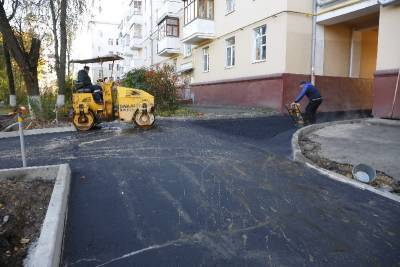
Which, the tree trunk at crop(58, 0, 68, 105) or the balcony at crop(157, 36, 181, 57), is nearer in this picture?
the tree trunk at crop(58, 0, 68, 105)

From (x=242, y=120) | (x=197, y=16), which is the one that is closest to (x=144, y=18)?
(x=197, y=16)

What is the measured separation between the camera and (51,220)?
352 cm

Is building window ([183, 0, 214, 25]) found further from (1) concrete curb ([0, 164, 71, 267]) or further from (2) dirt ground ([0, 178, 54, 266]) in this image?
(2) dirt ground ([0, 178, 54, 266])

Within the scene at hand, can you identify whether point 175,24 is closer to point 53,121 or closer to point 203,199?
point 53,121

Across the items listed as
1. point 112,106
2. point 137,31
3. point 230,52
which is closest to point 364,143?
point 112,106

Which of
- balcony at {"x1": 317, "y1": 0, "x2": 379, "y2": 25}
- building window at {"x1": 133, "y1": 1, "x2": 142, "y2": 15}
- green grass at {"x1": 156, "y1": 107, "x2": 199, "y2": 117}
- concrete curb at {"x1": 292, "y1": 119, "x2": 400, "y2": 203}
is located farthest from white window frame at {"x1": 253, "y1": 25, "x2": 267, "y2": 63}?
building window at {"x1": 133, "y1": 1, "x2": 142, "y2": 15}

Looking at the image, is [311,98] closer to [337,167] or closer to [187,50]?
[337,167]

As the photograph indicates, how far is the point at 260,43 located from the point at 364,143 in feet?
31.7

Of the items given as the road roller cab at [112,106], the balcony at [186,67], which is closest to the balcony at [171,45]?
the balcony at [186,67]

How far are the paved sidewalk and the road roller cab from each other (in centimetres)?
482

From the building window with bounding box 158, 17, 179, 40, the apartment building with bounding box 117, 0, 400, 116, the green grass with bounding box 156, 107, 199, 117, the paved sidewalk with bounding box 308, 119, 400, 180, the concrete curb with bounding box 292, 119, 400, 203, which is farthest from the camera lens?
the building window with bounding box 158, 17, 179, 40

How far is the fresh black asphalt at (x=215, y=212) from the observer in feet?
10.6

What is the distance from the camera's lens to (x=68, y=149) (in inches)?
315

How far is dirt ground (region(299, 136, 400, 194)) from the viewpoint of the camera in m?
5.38
